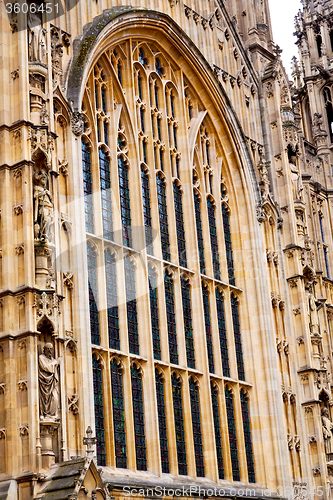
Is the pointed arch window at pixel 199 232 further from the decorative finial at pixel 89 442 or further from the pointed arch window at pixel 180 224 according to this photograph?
the decorative finial at pixel 89 442

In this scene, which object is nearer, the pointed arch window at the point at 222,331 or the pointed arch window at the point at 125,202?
the pointed arch window at the point at 125,202

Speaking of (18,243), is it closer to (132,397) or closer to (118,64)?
(132,397)

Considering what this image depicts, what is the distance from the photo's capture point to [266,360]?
93.5 ft

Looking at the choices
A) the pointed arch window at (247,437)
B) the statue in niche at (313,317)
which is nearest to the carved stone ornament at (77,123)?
the pointed arch window at (247,437)

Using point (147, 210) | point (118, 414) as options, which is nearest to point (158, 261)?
point (147, 210)

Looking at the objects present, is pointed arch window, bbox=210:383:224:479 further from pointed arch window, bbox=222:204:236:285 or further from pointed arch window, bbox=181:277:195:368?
pointed arch window, bbox=222:204:236:285

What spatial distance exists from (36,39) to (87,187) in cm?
427

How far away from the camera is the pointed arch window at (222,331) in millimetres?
27594

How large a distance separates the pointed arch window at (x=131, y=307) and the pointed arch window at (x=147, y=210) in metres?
1.11

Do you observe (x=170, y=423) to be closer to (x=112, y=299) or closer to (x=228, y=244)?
(x=112, y=299)

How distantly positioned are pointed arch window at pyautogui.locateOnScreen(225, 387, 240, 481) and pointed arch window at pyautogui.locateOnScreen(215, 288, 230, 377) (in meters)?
0.70

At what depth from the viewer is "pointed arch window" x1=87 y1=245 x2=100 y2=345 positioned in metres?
22.7

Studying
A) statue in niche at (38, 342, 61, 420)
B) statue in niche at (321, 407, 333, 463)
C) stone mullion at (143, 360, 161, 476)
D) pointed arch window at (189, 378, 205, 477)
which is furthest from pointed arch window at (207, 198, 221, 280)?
statue in niche at (38, 342, 61, 420)

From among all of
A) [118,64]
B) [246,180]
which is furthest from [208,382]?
[118,64]
